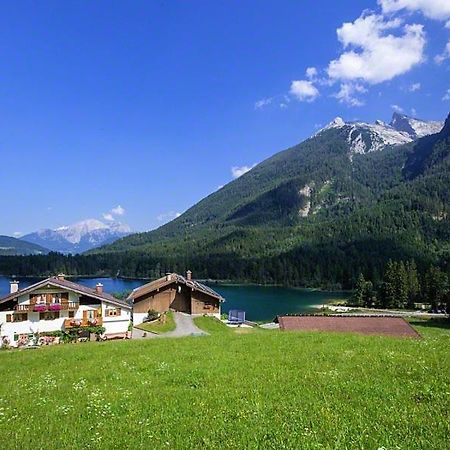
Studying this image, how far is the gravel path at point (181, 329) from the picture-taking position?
51.2 meters

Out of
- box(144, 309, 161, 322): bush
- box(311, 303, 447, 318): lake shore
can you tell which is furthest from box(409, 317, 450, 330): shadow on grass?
box(144, 309, 161, 322): bush

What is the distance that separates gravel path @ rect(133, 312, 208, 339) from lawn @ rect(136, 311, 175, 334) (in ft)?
2.60

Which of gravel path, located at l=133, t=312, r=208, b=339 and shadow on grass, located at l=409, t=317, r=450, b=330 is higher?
gravel path, located at l=133, t=312, r=208, b=339

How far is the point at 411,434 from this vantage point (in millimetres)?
8438

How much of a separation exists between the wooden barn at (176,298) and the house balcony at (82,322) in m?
13.1

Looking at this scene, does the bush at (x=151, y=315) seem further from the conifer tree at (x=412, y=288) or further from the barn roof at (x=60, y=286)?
the conifer tree at (x=412, y=288)

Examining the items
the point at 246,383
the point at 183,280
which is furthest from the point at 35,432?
the point at 183,280

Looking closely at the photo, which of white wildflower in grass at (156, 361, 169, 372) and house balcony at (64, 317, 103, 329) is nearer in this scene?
white wildflower in grass at (156, 361, 169, 372)

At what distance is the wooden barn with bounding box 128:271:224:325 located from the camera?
6775 centimetres

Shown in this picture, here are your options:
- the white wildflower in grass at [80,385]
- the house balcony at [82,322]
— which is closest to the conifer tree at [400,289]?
the house balcony at [82,322]

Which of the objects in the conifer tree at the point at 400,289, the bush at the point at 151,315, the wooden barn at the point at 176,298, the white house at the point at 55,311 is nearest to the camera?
the white house at the point at 55,311

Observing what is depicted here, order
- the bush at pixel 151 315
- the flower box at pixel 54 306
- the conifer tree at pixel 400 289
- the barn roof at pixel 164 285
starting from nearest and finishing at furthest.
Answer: the flower box at pixel 54 306
the bush at pixel 151 315
the barn roof at pixel 164 285
the conifer tree at pixel 400 289

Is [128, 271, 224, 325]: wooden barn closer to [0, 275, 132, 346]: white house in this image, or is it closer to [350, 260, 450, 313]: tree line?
[0, 275, 132, 346]: white house

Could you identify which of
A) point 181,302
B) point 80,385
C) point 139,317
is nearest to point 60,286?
point 139,317
